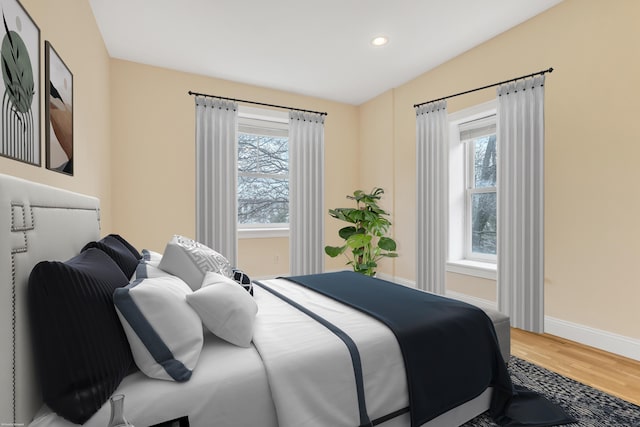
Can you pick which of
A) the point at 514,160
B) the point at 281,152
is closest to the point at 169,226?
the point at 281,152

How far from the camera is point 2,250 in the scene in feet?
2.53

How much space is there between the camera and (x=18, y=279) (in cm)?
82

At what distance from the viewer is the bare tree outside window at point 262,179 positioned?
4.63 meters

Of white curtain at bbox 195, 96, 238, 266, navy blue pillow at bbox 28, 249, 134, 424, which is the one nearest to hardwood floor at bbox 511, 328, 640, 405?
navy blue pillow at bbox 28, 249, 134, 424

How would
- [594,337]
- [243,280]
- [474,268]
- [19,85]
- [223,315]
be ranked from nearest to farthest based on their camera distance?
[223,315] < [19,85] < [243,280] < [594,337] < [474,268]

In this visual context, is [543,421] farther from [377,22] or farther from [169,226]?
[169,226]

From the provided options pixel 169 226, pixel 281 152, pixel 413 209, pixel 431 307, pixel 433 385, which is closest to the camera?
pixel 433 385

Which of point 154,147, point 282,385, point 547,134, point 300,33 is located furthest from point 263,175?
point 282,385

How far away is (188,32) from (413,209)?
322 centimetres

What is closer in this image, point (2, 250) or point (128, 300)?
point (2, 250)

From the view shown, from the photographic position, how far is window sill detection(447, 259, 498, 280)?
337 cm

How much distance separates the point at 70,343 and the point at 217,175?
3.25 m

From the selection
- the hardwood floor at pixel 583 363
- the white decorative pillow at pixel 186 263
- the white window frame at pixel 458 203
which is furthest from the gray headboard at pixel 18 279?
the white window frame at pixel 458 203

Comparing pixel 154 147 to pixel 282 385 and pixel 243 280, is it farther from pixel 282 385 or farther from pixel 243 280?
pixel 282 385
